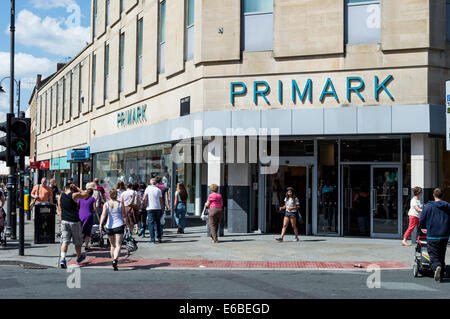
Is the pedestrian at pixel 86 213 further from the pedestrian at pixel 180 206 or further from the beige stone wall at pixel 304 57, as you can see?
the beige stone wall at pixel 304 57

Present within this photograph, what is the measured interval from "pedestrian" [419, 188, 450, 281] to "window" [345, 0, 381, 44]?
7.23 meters

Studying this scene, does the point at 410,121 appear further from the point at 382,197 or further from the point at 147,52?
the point at 147,52

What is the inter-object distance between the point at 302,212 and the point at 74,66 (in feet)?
78.9

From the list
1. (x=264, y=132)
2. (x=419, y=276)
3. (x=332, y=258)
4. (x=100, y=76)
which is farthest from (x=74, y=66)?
(x=419, y=276)

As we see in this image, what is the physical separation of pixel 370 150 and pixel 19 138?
34.6 ft

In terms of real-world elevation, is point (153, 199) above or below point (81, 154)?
below

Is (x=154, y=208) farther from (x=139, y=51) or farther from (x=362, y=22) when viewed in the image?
(x=139, y=51)

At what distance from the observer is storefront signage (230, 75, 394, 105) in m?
16.3

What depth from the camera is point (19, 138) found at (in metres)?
13.4

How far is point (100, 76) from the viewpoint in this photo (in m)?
29.8

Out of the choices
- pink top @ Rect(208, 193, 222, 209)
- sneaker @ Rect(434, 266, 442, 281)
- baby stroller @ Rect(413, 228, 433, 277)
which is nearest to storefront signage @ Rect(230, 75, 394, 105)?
pink top @ Rect(208, 193, 222, 209)

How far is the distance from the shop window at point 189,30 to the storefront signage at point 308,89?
8.80ft

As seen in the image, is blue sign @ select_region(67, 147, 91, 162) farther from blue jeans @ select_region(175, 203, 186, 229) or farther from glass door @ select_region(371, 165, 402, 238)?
glass door @ select_region(371, 165, 402, 238)

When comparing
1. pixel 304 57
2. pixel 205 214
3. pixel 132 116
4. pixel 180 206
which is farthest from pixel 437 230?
pixel 132 116
